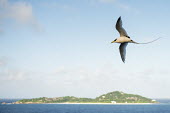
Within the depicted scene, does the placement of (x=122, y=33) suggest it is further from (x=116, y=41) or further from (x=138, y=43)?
(x=138, y=43)

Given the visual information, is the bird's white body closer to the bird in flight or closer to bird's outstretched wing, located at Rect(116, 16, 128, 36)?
the bird in flight

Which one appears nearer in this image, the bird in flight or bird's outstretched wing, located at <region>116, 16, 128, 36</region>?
the bird in flight

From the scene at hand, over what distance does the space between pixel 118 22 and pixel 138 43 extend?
2.14 meters

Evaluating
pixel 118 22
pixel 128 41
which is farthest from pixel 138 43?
pixel 118 22

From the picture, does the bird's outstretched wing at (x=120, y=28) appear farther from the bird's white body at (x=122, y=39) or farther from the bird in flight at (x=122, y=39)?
the bird's white body at (x=122, y=39)

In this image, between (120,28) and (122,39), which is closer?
(122,39)

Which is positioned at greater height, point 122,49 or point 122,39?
point 122,39

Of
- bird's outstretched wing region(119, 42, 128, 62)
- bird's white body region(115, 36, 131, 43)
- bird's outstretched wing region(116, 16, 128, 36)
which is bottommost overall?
bird's outstretched wing region(119, 42, 128, 62)

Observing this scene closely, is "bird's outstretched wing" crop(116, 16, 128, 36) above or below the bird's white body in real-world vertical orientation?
above

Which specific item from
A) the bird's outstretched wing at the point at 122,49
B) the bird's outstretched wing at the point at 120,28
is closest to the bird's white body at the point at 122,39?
the bird's outstretched wing at the point at 120,28

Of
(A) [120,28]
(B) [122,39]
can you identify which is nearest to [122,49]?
(B) [122,39]

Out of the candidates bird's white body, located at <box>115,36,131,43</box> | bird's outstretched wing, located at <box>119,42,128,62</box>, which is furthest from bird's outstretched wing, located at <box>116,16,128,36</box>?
bird's outstretched wing, located at <box>119,42,128,62</box>

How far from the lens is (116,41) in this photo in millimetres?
11047

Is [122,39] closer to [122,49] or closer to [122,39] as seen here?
[122,39]
